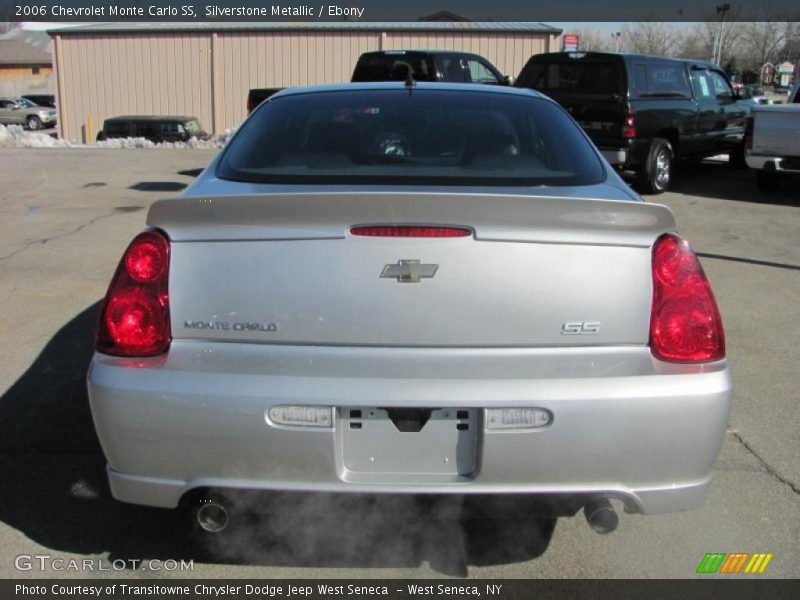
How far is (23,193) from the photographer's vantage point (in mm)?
11328

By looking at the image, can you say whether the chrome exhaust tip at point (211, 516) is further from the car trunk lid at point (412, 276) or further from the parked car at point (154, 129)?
the parked car at point (154, 129)

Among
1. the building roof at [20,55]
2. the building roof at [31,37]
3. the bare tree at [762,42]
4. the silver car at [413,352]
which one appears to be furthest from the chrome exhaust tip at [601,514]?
the building roof at [31,37]

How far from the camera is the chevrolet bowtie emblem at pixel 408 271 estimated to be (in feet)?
7.47

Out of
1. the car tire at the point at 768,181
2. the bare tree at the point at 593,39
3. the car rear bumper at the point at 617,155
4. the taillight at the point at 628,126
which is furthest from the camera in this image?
the bare tree at the point at 593,39

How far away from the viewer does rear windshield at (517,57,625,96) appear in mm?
10828

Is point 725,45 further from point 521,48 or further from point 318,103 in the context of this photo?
point 318,103

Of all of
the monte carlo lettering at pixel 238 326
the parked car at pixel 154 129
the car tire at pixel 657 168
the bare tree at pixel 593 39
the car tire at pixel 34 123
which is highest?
the bare tree at pixel 593 39

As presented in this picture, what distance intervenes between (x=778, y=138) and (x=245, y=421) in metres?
10.1

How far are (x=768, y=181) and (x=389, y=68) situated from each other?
6271 mm

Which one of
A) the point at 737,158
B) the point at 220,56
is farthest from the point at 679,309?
the point at 220,56

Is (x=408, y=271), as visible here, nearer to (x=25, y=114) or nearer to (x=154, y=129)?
(x=154, y=129)

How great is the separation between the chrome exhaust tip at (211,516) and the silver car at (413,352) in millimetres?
94

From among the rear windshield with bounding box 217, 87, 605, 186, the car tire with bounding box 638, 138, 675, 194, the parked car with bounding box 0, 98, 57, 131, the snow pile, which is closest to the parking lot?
the rear windshield with bounding box 217, 87, 605, 186

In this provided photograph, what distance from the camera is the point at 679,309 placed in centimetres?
239
